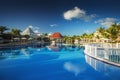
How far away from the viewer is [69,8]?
18547 millimetres

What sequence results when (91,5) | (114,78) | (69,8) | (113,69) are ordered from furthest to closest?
(69,8) < (91,5) < (113,69) < (114,78)

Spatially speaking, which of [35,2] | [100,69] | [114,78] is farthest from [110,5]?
[114,78]

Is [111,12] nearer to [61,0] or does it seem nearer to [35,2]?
[61,0]

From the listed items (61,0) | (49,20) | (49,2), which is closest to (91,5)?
(61,0)

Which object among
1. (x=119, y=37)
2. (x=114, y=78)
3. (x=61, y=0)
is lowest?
(x=114, y=78)

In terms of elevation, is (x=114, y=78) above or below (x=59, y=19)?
below

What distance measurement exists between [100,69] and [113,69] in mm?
533

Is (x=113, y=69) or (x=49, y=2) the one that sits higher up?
(x=49, y=2)

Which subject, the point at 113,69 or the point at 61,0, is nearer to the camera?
the point at 113,69

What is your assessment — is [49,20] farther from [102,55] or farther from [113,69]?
[113,69]

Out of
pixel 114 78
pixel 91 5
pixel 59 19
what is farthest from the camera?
pixel 59 19

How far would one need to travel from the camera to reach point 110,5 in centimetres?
1698

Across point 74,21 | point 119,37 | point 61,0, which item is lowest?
point 119,37

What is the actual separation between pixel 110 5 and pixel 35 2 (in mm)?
7455
